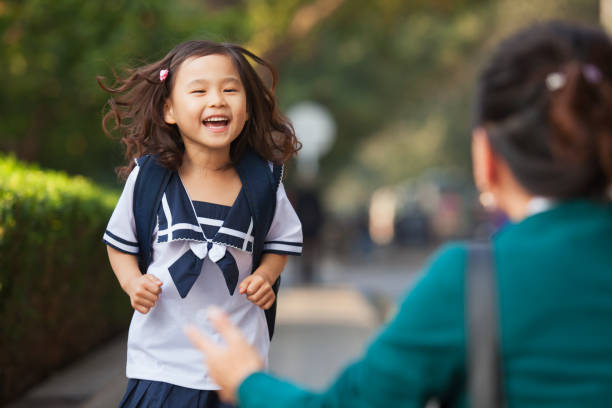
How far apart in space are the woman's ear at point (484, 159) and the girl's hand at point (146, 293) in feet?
3.97

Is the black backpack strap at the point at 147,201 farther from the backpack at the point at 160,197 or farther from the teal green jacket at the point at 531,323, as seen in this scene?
the teal green jacket at the point at 531,323

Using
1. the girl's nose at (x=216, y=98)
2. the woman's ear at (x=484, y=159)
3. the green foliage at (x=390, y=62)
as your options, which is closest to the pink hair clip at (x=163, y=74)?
the girl's nose at (x=216, y=98)

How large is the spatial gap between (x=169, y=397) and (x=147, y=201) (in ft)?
1.94

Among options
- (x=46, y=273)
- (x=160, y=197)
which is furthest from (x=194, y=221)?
(x=46, y=273)

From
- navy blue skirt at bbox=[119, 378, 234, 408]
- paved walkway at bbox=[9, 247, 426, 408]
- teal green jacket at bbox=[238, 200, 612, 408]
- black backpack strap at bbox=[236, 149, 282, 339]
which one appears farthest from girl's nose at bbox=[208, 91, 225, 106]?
paved walkway at bbox=[9, 247, 426, 408]

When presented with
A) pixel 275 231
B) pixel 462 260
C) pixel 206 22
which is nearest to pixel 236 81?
pixel 275 231

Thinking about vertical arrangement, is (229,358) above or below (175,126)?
below

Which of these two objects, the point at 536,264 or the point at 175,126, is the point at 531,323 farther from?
the point at 175,126

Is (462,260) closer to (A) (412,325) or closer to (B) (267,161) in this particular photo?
(A) (412,325)

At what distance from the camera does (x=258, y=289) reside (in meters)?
2.71

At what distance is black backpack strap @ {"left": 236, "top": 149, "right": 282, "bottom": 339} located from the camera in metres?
2.79

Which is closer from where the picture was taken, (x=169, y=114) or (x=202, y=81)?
(x=202, y=81)

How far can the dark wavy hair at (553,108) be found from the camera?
1.53 meters

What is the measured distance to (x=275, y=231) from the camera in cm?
288
